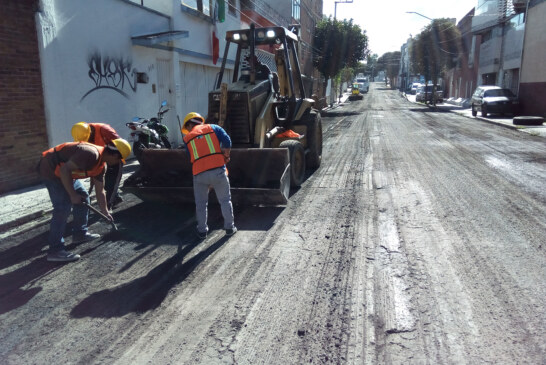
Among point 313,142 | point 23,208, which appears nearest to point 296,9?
point 313,142

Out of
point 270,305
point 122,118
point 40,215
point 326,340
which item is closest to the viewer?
point 326,340

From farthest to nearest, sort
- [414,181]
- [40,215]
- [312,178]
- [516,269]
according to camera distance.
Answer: [312,178], [414,181], [40,215], [516,269]

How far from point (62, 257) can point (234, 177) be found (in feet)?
9.34

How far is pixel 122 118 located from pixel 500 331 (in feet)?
31.7

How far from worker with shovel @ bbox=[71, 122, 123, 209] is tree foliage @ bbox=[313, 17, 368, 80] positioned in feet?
109

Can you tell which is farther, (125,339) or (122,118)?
(122,118)

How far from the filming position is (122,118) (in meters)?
10.9

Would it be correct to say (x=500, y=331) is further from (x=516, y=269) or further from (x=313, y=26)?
(x=313, y=26)

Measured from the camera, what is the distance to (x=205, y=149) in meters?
5.35

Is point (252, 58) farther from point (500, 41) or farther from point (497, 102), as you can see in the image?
point (500, 41)

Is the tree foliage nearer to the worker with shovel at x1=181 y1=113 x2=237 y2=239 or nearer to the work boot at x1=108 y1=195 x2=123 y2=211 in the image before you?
the work boot at x1=108 y1=195 x2=123 y2=211

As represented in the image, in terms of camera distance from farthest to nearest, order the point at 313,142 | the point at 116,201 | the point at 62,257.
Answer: the point at 313,142 → the point at 116,201 → the point at 62,257

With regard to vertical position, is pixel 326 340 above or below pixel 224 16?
below

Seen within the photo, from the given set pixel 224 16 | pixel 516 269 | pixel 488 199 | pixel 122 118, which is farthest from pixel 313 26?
pixel 516 269
